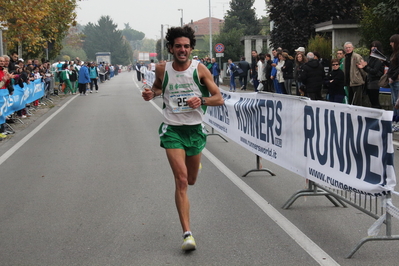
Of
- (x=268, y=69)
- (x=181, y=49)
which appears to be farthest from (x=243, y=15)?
(x=181, y=49)

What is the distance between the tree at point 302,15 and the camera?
3092 cm

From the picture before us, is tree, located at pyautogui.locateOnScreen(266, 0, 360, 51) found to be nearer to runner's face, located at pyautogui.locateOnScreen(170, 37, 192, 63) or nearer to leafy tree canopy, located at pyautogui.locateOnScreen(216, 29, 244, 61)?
runner's face, located at pyautogui.locateOnScreen(170, 37, 192, 63)

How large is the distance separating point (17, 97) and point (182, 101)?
1243cm

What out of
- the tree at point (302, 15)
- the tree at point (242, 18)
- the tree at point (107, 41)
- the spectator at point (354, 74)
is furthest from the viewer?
the tree at point (107, 41)

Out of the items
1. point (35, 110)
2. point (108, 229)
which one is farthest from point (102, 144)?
point (35, 110)

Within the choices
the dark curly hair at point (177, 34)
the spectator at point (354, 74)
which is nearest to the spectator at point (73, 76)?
the spectator at point (354, 74)

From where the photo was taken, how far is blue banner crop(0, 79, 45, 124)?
578 inches

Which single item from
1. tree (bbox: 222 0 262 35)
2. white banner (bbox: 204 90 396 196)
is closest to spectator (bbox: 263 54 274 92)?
white banner (bbox: 204 90 396 196)

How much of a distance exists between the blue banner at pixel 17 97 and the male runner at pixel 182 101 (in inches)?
378

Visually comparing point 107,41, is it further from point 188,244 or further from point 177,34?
point 188,244

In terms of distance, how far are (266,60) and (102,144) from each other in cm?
1250

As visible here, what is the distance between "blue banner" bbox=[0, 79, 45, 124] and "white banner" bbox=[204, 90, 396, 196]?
7649mm

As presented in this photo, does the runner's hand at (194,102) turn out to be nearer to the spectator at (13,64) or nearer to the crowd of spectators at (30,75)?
the crowd of spectators at (30,75)

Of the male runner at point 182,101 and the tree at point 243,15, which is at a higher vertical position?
the tree at point 243,15
